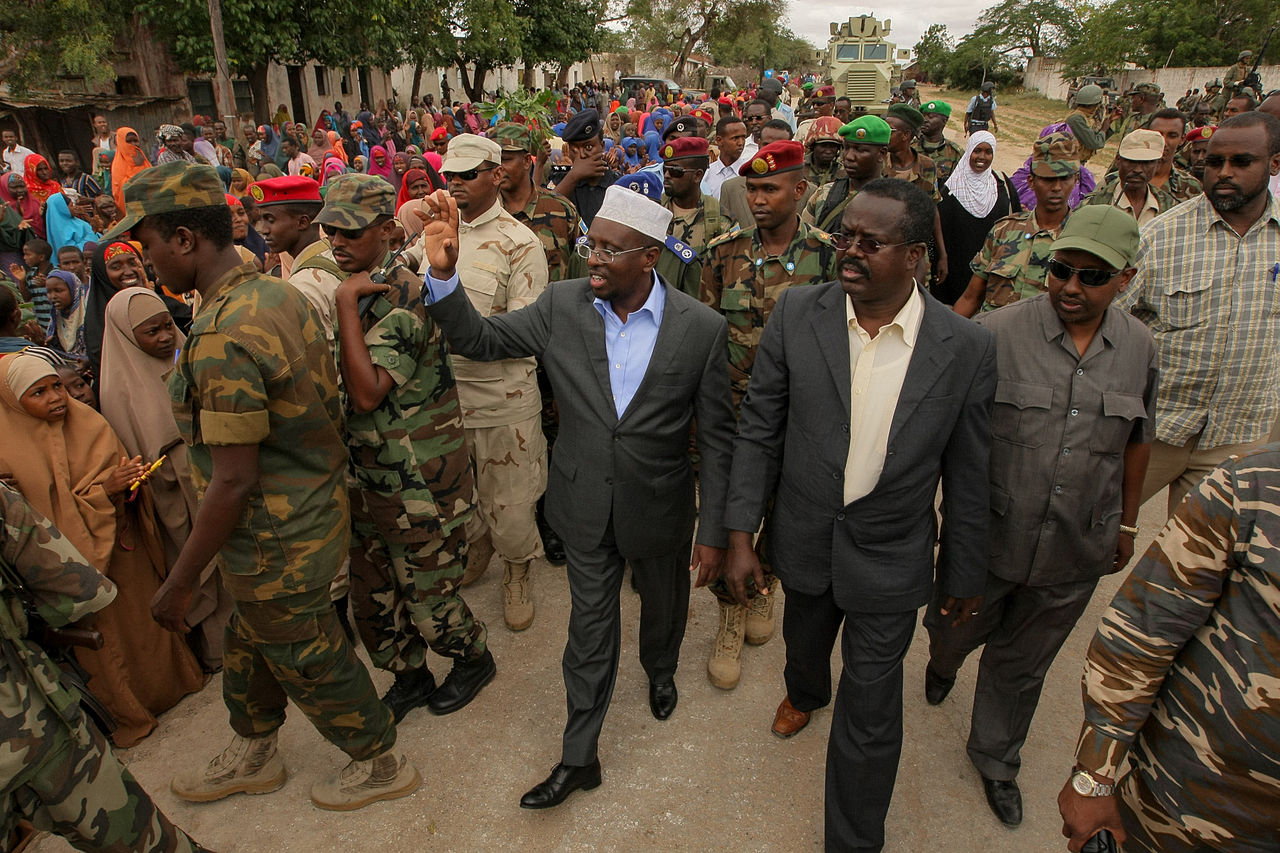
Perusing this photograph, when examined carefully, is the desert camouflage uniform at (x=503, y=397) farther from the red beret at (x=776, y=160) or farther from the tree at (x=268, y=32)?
the tree at (x=268, y=32)

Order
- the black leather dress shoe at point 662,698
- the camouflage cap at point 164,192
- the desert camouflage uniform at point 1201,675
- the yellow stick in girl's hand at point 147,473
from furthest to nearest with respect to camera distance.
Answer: the black leather dress shoe at point 662,698 → the yellow stick in girl's hand at point 147,473 → the camouflage cap at point 164,192 → the desert camouflage uniform at point 1201,675

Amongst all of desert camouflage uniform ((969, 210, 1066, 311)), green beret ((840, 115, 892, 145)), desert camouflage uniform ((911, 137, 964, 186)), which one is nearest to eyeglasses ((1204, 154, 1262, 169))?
desert camouflage uniform ((969, 210, 1066, 311))

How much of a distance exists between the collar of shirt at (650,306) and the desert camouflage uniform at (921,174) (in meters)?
3.82

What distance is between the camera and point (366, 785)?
9.29ft

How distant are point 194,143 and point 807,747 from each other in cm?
1231

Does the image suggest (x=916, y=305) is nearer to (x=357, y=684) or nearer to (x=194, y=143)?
(x=357, y=684)

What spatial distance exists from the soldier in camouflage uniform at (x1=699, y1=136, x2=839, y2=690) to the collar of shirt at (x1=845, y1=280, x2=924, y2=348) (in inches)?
39.3

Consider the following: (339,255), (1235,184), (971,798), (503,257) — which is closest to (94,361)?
(339,255)

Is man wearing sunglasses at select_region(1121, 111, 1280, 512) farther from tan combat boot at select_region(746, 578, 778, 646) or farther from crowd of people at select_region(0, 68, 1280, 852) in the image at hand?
tan combat boot at select_region(746, 578, 778, 646)

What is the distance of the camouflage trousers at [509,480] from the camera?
3887mm

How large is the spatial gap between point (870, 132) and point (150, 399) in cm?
399

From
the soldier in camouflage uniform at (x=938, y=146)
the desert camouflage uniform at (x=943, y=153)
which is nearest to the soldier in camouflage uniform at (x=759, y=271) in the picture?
the soldier in camouflage uniform at (x=938, y=146)

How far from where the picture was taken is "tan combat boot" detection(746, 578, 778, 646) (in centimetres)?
368

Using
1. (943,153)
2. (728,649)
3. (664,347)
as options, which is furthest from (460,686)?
(943,153)
